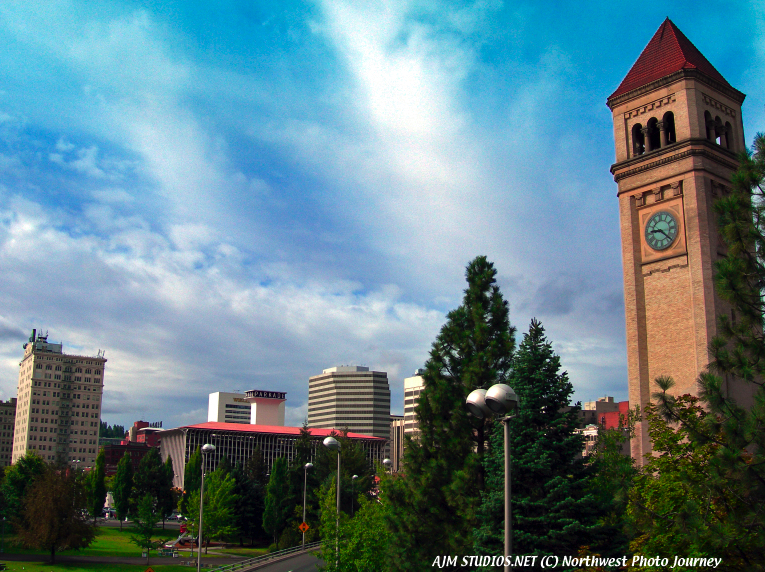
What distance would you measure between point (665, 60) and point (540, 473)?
33.9 metres

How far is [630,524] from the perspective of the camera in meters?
17.2

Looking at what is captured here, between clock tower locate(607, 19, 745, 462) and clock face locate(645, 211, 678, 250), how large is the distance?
2.3 inches

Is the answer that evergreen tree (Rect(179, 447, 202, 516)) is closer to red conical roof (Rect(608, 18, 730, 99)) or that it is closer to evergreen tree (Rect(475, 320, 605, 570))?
red conical roof (Rect(608, 18, 730, 99))

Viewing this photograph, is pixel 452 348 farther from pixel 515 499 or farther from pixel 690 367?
pixel 690 367

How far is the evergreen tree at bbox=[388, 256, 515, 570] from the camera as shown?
26328mm

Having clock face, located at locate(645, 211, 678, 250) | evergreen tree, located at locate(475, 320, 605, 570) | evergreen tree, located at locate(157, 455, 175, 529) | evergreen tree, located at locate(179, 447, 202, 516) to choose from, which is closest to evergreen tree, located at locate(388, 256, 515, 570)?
evergreen tree, located at locate(475, 320, 605, 570)

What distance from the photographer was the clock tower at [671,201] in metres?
39.6

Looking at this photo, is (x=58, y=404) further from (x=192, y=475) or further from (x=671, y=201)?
(x=671, y=201)

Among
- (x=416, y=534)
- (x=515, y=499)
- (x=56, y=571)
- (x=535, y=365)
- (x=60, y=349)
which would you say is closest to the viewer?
(x=515, y=499)

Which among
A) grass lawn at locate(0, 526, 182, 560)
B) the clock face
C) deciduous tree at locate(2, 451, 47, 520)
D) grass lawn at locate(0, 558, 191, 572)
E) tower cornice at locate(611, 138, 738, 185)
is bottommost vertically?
grass lawn at locate(0, 526, 182, 560)

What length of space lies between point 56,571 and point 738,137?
187 ft

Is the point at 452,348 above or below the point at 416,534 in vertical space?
above

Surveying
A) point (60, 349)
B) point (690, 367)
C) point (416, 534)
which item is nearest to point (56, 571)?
point (416, 534)

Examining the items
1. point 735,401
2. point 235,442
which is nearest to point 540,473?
point 735,401
